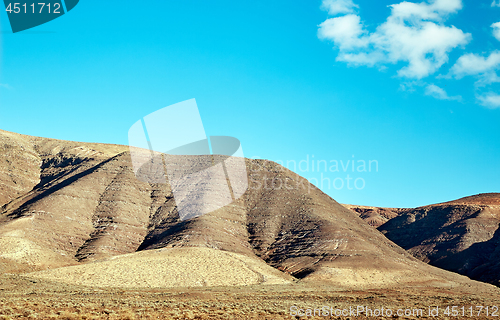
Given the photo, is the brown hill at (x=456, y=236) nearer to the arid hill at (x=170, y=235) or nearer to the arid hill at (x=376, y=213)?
the arid hill at (x=376, y=213)

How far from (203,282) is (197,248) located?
34.4 ft

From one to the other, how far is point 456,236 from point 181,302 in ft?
282

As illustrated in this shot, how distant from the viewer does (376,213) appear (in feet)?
458

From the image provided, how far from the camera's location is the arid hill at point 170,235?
1829 inches

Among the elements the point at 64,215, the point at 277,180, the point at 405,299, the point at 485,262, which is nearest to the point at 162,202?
the point at 64,215

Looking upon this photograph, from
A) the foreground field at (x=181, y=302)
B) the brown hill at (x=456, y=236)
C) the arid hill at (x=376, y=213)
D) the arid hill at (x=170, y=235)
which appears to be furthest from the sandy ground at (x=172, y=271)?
the arid hill at (x=376, y=213)

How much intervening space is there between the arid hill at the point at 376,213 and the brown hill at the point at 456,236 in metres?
11.6

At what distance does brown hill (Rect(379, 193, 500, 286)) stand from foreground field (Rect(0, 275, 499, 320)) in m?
43.6

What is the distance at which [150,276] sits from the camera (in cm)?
4338

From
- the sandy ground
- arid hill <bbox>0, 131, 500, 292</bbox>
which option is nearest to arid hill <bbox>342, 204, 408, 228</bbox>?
arid hill <bbox>0, 131, 500, 292</bbox>

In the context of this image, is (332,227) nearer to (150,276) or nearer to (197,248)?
(197,248)

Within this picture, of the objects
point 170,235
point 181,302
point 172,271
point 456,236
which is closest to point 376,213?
point 456,236

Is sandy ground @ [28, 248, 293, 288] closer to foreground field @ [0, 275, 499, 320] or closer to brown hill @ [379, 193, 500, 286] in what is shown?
foreground field @ [0, 275, 499, 320]

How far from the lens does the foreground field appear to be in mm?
22344
